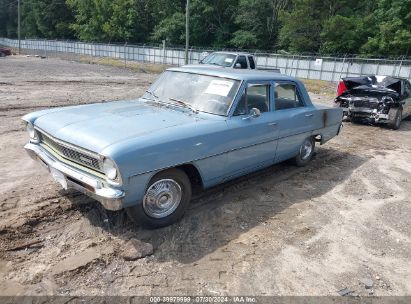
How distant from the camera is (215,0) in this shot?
4956 centimetres

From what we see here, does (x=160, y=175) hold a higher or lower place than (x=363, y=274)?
higher

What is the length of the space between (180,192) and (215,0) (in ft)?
163

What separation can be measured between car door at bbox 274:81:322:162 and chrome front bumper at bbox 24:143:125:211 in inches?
114

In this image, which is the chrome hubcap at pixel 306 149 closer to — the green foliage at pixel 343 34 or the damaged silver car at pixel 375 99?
the damaged silver car at pixel 375 99

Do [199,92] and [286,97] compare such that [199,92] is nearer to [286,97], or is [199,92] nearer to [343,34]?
[286,97]

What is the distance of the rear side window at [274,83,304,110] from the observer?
18.9 feet

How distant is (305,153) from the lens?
6879 mm

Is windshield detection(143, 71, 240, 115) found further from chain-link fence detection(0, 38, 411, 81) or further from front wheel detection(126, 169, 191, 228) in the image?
chain-link fence detection(0, 38, 411, 81)

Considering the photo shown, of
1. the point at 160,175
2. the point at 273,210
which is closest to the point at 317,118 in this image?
the point at 273,210

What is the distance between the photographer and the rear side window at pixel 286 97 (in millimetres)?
5754

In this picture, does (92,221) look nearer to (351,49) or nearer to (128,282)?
(128,282)

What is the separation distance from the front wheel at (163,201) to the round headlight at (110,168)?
48 cm

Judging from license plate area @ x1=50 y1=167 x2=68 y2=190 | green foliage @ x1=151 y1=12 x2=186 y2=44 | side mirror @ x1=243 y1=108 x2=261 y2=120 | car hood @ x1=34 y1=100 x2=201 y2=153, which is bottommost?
license plate area @ x1=50 y1=167 x2=68 y2=190

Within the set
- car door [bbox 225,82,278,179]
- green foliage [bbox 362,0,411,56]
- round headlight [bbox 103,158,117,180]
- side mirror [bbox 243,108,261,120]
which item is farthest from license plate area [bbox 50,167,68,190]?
green foliage [bbox 362,0,411,56]
